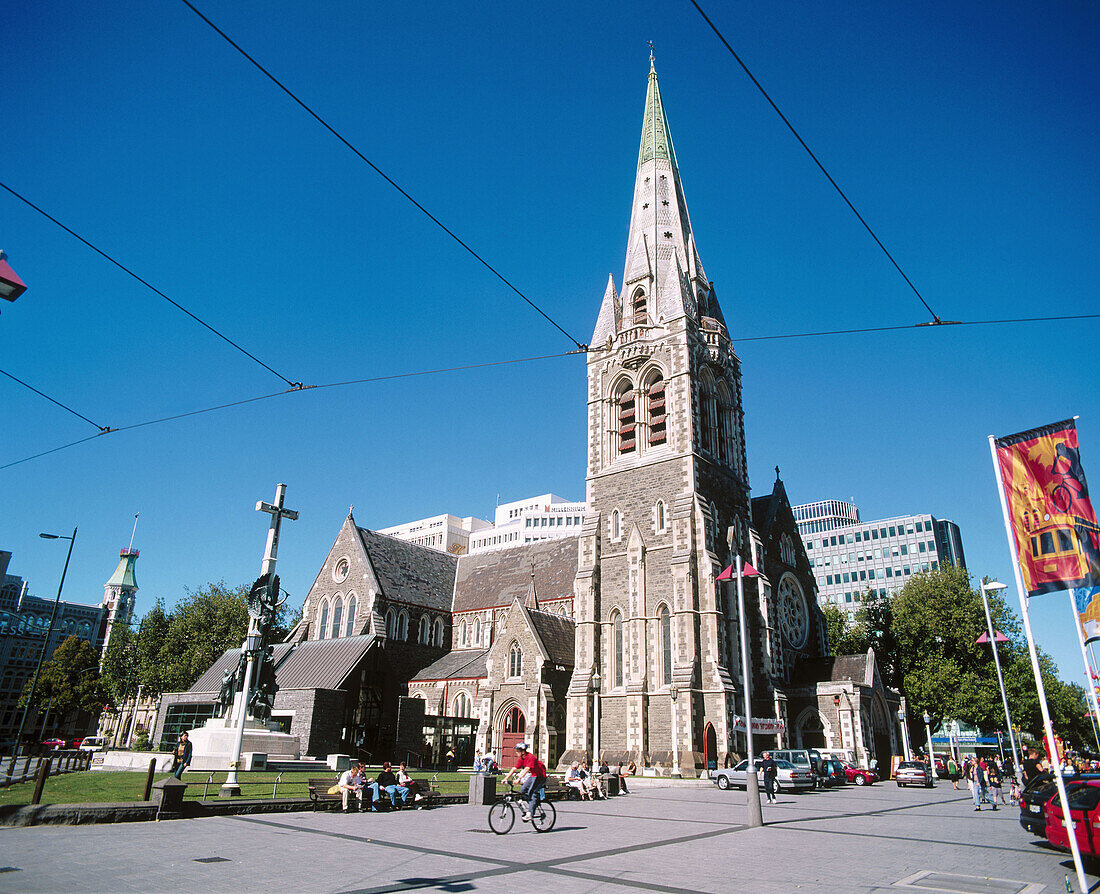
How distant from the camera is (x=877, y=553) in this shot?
98500mm

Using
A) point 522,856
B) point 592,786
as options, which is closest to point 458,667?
point 592,786

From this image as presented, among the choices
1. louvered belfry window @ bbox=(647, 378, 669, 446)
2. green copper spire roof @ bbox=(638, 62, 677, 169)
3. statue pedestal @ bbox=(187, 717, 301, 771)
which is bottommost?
statue pedestal @ bbox=(187, 717, 301, 771)

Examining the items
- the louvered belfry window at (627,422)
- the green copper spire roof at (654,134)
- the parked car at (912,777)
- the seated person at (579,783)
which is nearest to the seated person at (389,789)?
the seated person at (579,783)

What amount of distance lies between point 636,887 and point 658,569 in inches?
1037

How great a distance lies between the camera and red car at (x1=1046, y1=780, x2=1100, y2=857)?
424 inches

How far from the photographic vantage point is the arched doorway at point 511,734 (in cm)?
3434

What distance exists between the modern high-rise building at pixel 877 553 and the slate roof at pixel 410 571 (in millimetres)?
59633

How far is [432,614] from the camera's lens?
46781 mm

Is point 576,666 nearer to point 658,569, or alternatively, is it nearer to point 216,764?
point 658,569

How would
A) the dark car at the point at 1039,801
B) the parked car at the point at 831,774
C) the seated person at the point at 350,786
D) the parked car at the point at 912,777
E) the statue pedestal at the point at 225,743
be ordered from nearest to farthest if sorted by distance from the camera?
1. the dark car at the point at 1039,801
2. the seated person at the point at 350,786
3. the statue pedestal at the point at 225,743
4. the parked car at the point at 831,774
5. the parked car at the point at 912,777

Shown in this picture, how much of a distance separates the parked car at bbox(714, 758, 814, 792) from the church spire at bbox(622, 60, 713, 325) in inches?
911

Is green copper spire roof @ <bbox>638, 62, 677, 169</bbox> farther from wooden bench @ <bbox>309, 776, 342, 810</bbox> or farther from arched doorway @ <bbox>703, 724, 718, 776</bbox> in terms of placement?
wooden bench @ <bbox>309, 776, 342, 810</bbox>

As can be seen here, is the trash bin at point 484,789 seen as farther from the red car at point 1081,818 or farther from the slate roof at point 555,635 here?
the slate roof at point 555,635

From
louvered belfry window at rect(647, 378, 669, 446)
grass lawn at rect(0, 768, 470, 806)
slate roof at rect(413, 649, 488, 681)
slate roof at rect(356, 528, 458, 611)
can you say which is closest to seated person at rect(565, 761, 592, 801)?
grass lawn at rect(0, 768, 470, 806)
